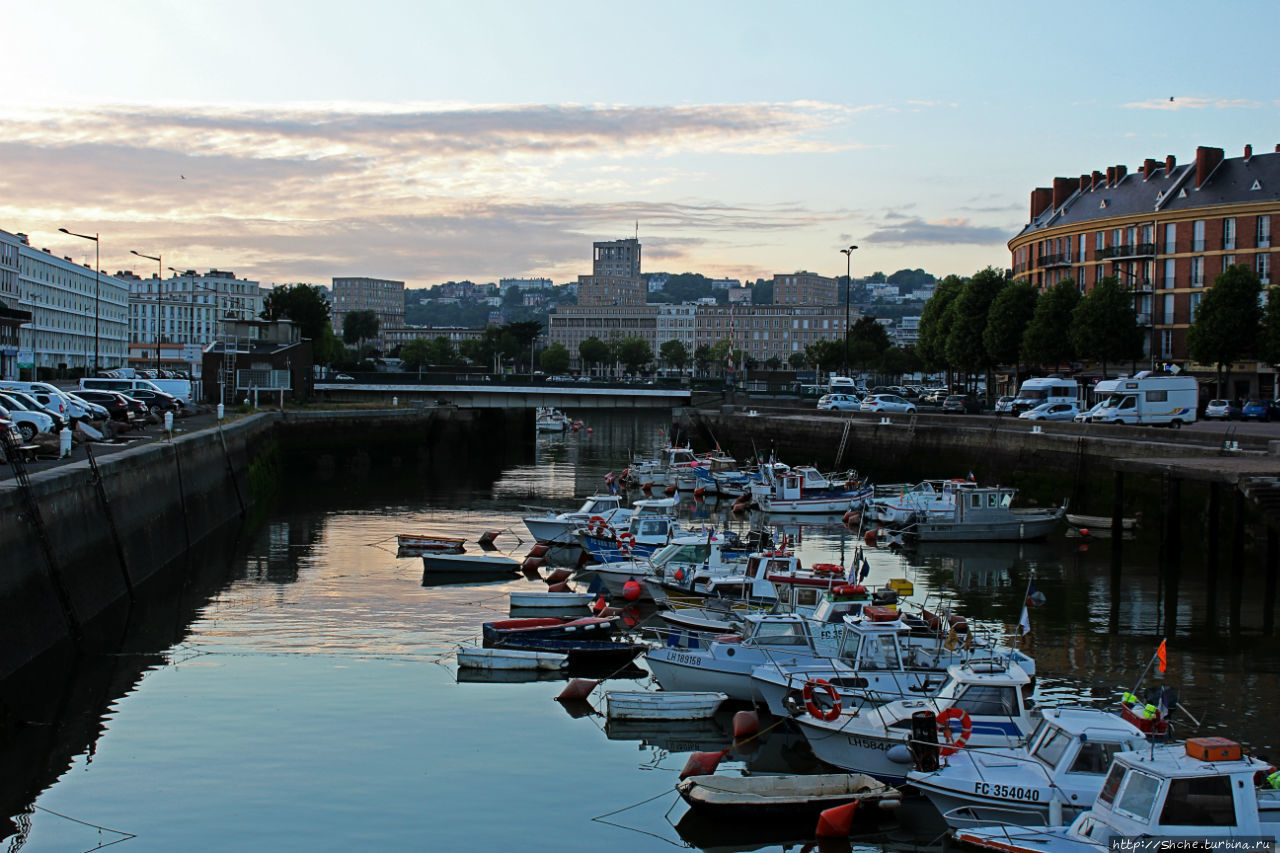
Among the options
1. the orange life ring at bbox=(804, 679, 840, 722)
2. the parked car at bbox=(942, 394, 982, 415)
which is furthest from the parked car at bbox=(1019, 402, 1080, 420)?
the orange life ring at bbox=(804, 679, 840, 722)

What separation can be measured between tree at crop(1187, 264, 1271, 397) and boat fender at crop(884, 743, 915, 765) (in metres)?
66.1

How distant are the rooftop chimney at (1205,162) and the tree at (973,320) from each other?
1587 cm

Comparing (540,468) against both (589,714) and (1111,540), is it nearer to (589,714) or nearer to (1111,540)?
(1111,540)

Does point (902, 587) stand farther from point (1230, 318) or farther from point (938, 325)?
point (938, 325)

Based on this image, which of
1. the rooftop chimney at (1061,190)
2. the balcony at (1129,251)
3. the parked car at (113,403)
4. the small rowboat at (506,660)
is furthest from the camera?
the rooftop chimney at (1061,190)

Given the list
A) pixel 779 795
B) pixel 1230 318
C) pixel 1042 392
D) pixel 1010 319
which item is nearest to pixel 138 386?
pixel 1042 392

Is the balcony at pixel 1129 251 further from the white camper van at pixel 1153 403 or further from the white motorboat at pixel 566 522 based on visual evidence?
the white motorboat at pixel 566 522

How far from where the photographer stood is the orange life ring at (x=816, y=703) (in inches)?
809

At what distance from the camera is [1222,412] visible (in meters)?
71.6

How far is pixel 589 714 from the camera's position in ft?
79.7

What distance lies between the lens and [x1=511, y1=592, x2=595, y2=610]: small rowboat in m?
32.0

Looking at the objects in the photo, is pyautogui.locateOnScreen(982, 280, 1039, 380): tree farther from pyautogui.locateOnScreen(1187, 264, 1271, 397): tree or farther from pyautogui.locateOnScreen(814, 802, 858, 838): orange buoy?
pyautogui.locateOnScreen(814, 802, 858, 838): orange buoy

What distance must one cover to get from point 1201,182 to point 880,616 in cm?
7977

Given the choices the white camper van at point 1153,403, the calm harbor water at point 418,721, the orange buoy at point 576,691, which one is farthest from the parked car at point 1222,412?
the orange buoy at point 576,691
